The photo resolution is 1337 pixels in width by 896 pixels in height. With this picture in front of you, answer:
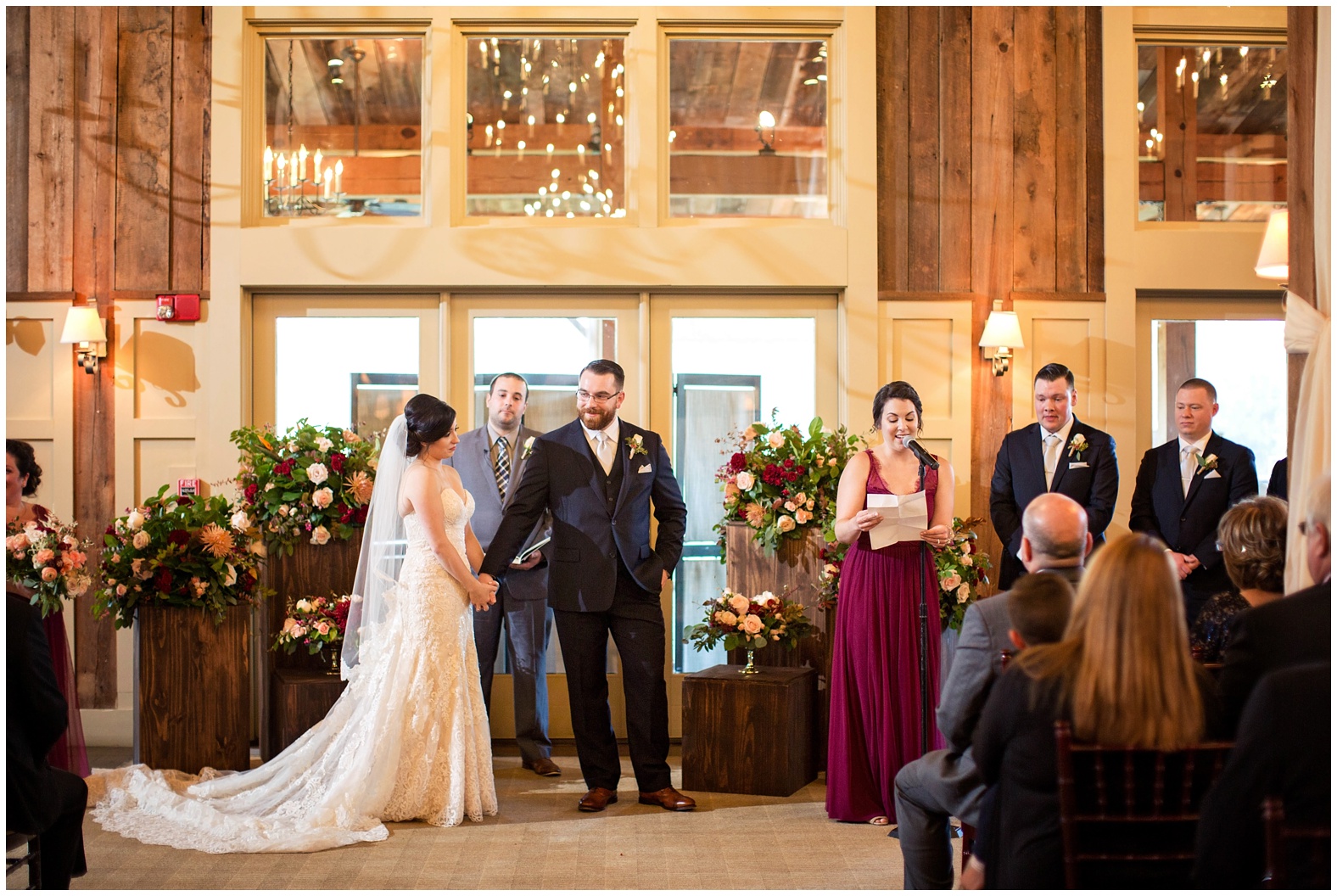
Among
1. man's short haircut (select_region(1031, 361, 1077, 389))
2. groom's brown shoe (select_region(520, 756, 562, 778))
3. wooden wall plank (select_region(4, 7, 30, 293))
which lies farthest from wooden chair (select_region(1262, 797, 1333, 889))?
wooden wall plank (select_region(4, 7, 30, 293))

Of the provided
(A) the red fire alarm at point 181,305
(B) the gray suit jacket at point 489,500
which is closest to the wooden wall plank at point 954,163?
(B) the gray suit jacket at point 489,500

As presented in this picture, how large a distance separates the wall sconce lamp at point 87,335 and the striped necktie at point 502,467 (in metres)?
2.24

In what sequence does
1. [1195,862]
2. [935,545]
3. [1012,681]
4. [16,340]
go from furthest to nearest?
[16,340] → [935,545] → [1012,681] → [1195,862]

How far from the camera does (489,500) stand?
18.7 ft

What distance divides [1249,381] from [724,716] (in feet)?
11.8

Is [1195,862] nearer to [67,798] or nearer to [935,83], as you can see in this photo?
[67,798]

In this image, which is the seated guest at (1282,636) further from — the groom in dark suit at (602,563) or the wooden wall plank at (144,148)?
the wooden wall plank at (144,148)

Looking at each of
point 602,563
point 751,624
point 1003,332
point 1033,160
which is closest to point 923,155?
point 1033,160

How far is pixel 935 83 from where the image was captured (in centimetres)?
636

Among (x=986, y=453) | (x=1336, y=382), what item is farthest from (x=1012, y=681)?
(x=986, y=453)

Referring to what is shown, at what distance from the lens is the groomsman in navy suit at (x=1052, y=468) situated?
17.8 ft

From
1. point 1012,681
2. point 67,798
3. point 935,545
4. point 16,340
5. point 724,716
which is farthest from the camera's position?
point 16,340

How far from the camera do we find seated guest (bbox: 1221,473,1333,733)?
7.71 ft

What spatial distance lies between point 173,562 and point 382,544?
1331mm
